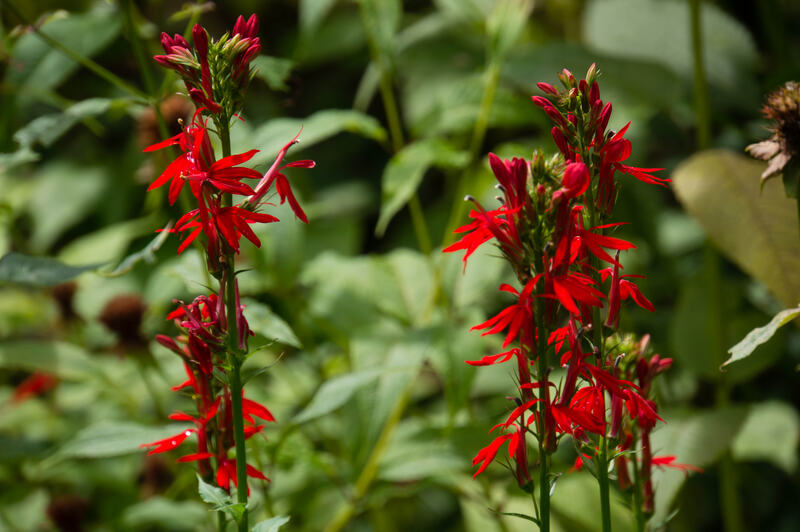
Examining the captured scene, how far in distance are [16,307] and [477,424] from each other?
3.48ft

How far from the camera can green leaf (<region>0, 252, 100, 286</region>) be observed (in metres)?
0.62

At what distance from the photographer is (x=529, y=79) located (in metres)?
1.12

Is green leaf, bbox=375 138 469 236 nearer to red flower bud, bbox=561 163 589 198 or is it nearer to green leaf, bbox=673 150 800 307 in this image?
green leaf, bbox=673 150 800 307

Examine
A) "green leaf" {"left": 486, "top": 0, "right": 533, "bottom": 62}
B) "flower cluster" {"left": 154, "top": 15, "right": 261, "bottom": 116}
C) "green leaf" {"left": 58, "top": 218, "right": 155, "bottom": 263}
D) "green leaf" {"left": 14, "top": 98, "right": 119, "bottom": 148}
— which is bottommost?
"green leaf" {"left": 58, "top": 218, "right": 155, "bottom": 263}

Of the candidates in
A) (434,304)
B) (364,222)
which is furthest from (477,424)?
(364,222)

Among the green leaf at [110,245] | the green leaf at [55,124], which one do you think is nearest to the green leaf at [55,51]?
the green leaf at [55,124]

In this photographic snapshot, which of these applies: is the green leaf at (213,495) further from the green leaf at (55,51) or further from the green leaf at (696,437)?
the green leaf at (55,51)

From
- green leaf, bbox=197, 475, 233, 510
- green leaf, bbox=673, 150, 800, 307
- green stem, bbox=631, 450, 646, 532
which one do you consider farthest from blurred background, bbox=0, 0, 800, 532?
green leaf, bbox=197, 475, 233, 510

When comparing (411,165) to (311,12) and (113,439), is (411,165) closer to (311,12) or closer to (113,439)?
(311,12)

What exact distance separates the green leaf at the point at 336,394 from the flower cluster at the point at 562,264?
249 millimetres

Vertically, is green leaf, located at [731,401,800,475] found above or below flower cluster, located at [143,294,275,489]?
below

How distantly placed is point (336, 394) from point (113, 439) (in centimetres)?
25

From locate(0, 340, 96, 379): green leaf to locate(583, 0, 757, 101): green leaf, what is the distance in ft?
3.14

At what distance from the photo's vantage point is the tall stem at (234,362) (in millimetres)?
406
